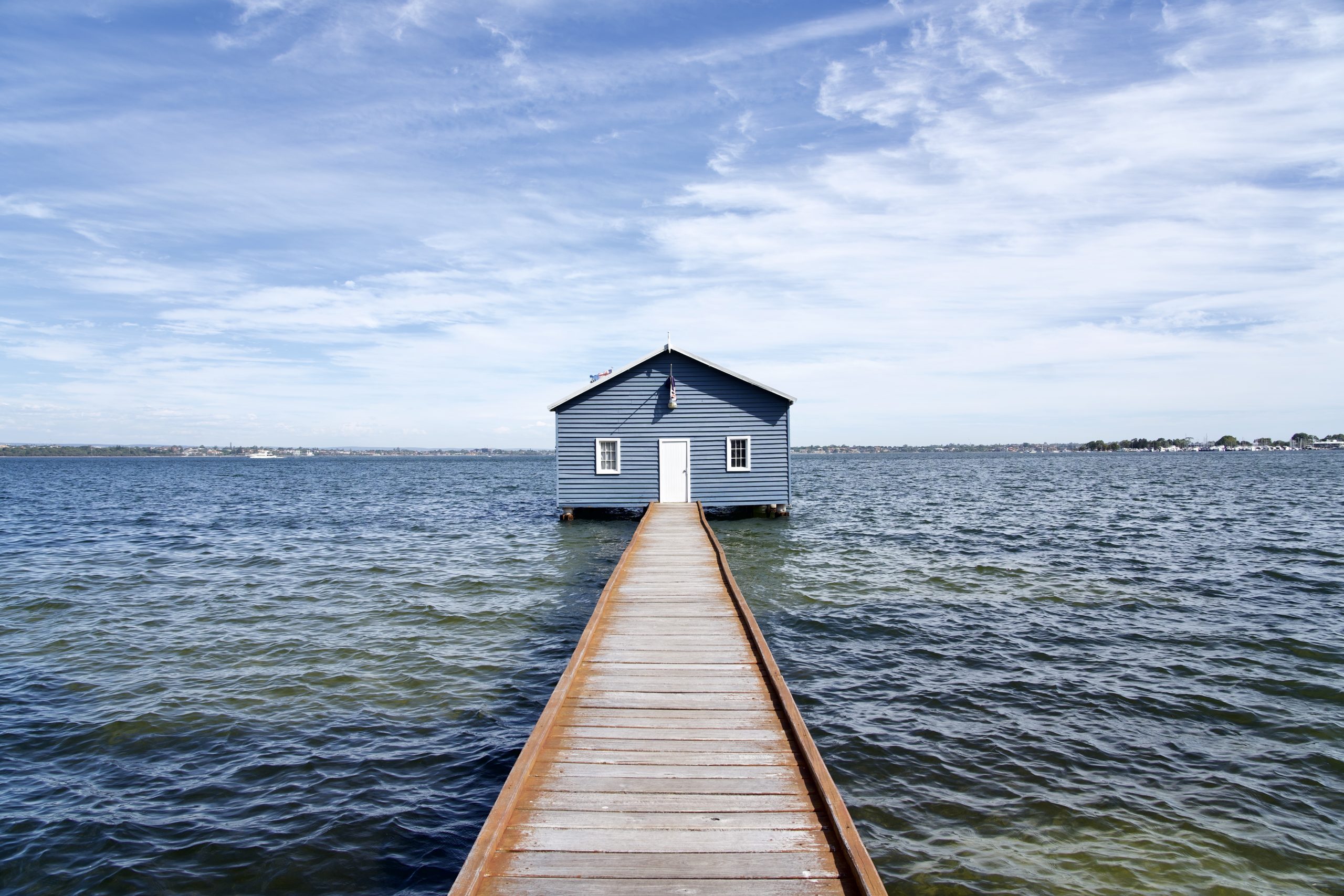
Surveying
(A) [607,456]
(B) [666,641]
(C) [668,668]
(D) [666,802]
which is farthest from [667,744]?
(A) [607,456]

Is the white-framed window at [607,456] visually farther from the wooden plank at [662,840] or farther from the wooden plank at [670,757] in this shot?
the wooden plank at [662,840]

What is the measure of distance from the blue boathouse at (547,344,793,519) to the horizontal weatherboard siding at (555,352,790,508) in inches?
0.9

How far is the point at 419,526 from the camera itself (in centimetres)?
2966

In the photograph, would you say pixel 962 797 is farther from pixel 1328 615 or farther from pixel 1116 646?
pixel 1328 615

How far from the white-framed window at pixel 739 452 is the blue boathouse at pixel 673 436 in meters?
0.03

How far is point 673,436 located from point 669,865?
68.2 ft

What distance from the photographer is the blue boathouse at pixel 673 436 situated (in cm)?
2486

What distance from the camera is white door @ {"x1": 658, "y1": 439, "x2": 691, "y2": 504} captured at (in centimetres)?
2502

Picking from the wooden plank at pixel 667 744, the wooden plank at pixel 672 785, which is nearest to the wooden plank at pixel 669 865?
the wooden plank at pixel 672 785

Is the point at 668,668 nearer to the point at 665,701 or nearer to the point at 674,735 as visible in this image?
the point at 665,701

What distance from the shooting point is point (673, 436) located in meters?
25.0

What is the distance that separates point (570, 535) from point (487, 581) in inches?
269

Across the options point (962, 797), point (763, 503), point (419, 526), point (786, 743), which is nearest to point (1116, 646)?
point (962, 797)

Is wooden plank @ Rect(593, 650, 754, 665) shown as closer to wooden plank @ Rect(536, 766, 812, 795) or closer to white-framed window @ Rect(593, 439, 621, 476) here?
wooden plank @ Rect(536, 766, 812, 795)
